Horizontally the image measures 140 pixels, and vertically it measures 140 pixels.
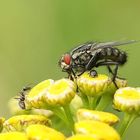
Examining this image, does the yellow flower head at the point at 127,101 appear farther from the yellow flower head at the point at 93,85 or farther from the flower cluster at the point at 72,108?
the yellow flower head at the point at 93,85

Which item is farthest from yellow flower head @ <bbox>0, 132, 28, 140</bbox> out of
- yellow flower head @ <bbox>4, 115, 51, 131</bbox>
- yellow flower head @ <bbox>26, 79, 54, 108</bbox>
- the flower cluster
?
yellow flower head @ <bbox>26, 79, 54, 108</bbox>

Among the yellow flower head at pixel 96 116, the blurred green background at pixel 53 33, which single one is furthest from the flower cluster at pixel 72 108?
A: the blurred green background at pixel 53 33

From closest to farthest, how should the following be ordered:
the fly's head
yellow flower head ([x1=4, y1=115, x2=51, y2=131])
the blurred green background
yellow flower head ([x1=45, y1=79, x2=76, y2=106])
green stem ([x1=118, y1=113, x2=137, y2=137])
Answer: yellow flower head ([x1=4, y1=115, x2=51, y2=131]), green stem ([x1=118, y1=113, x2=137, y2=137]), yellow flower head ([x1=45, y1=79, x2=76, y2=106]), the fly's head, the blurred green background

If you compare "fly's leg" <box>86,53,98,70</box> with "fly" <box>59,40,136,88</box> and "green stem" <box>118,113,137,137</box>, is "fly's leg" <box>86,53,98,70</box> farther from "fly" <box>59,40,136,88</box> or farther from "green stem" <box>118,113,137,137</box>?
"green stem" <box>118,113,137,137</box>

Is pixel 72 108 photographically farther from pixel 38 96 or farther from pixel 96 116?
pixel 96 116

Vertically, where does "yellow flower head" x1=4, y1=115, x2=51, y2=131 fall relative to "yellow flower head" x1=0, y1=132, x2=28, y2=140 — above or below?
below

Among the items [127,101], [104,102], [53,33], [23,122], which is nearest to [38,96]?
[23,122]
